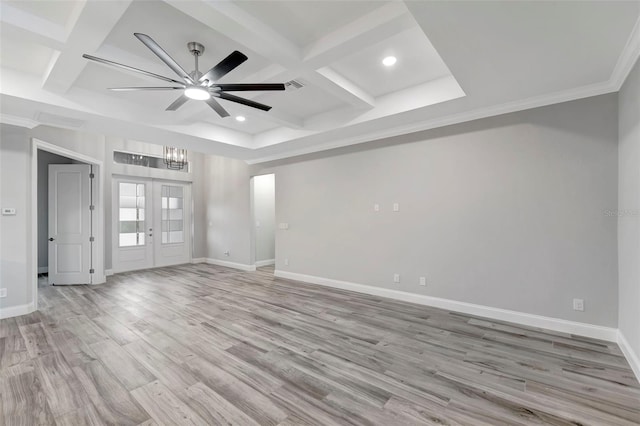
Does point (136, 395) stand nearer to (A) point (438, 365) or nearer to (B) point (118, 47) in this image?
(A) point (438, 365)

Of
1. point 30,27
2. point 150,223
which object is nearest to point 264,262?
point 150,223

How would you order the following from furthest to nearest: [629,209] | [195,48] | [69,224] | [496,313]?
[69,224]
[496,313]
[195,48]
[629,209]

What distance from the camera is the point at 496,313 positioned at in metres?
3.64

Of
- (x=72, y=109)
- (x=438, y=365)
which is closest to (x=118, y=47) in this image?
(x=72, y=109)

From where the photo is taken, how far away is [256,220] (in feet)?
25.8

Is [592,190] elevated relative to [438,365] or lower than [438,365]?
elevated

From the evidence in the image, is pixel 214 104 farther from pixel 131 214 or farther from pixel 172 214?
pixel 172 214

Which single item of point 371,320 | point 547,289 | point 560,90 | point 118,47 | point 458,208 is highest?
point 118,47

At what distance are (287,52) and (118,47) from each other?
5.84 feet

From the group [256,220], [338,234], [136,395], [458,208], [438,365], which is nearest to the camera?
[136,395]

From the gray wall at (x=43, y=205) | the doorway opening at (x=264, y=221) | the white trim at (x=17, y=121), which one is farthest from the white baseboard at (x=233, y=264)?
the white trim at (x=17, y=121)

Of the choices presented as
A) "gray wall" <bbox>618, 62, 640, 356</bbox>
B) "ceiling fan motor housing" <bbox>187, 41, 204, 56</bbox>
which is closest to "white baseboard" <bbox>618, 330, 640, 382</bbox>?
"gray wall" <bbox>618, 62, 640, 356</bbox>

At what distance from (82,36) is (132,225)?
19.7 ft

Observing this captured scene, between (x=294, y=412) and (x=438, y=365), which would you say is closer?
(x=294, y=412)
